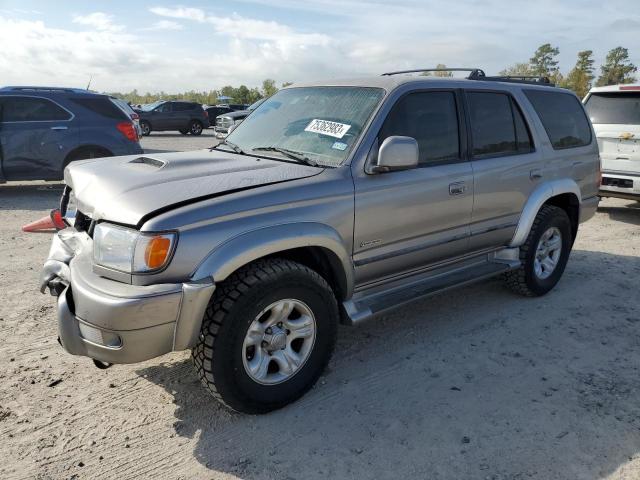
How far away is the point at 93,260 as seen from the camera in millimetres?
2762

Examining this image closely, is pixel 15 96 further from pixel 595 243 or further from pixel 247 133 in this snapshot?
pixel 595 243

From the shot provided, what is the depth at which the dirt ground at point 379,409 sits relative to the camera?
8.65ft

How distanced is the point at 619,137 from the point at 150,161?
7.08 meters

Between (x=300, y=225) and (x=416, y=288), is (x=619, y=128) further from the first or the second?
(x=300, y=225)

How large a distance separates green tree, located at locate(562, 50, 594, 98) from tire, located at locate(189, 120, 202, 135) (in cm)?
3108

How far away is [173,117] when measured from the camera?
83.0 feet

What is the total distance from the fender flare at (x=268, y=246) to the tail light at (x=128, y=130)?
7.17m

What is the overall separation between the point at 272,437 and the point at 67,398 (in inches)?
50.8

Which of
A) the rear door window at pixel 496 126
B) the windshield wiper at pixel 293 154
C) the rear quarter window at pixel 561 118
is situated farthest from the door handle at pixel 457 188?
the rear quarter window at pixel 561 118

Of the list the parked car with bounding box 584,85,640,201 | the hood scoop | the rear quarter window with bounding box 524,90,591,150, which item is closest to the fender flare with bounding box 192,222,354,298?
the hood scoop

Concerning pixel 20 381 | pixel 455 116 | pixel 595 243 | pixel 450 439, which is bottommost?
pixel 20 381

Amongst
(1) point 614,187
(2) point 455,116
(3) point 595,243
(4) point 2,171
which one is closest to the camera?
(2) point 455,116

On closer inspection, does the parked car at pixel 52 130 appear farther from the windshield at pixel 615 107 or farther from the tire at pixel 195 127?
the tire at pixel 195 127

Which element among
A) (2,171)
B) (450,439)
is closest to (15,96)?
(2,171)
